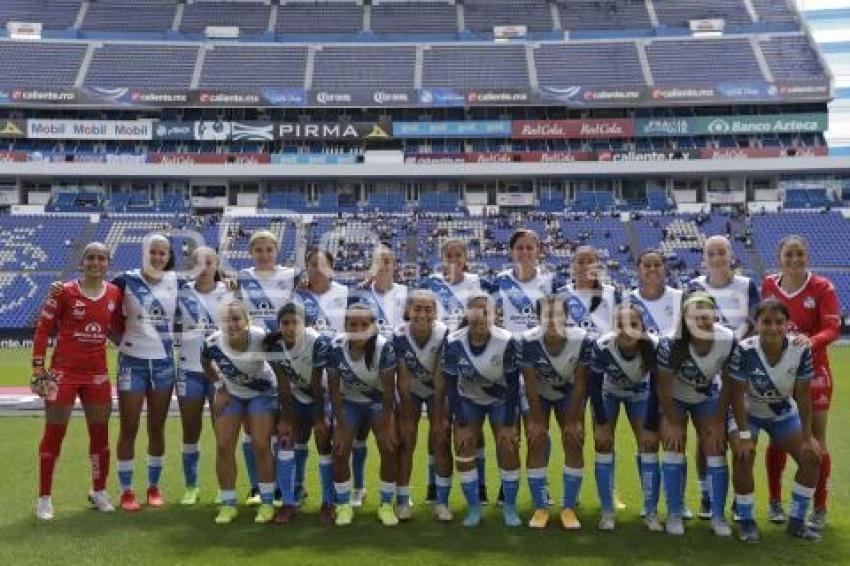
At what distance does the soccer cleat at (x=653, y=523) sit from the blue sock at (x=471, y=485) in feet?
4.32

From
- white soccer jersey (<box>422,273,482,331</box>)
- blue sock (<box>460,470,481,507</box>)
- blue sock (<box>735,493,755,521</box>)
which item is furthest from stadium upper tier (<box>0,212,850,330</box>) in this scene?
blue sock (<box>735,493,755,521</box>)

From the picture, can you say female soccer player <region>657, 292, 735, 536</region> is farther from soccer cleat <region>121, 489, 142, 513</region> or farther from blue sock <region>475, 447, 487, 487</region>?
soccer cleat <region>121, 489, 142, 513</region>

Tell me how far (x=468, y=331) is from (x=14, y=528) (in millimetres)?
3880

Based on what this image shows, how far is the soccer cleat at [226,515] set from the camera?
6.16 meters

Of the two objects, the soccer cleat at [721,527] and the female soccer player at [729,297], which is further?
the female soccer player at [729,297]

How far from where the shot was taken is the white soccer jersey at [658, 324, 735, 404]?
571cm

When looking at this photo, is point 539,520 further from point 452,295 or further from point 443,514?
point 452,295

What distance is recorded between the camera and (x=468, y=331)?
6.05 m

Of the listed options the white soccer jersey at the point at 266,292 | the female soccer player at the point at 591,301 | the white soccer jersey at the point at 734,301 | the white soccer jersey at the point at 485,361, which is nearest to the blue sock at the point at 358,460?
the white soccer jersey at the point at 485,361

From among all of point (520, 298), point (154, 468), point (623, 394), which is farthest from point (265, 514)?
A: point (623, 394)

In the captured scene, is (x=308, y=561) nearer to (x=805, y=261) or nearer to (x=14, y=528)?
(x=14, y=528)

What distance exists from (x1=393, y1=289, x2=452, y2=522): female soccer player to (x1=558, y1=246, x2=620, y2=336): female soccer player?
118 cm

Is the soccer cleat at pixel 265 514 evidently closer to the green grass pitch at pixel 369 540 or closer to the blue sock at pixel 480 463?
the green grass pitch at pixel 369 540

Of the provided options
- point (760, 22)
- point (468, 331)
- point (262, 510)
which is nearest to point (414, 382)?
point (468, 331)
